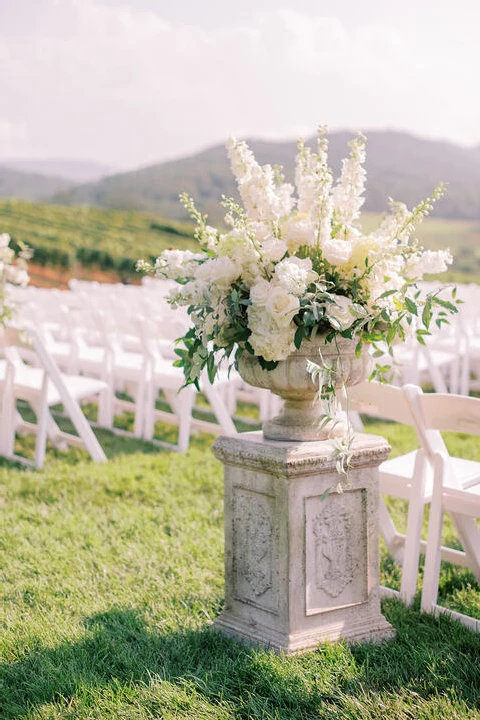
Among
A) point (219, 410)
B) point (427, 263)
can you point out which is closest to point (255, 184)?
point (427, 263)

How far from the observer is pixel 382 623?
3008 mm

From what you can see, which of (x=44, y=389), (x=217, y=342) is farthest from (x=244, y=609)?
(x=44, y=389)

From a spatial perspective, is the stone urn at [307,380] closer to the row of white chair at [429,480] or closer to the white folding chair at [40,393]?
the row of white chair at [429,480]

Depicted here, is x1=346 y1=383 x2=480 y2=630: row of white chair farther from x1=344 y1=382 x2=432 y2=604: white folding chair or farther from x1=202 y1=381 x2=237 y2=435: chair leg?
x1=202 y1=381 x2=237 y2=435: chair leg

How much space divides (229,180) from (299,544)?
286 feet

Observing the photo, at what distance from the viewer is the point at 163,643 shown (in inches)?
117

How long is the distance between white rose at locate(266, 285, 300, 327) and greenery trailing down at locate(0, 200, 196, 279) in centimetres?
1609

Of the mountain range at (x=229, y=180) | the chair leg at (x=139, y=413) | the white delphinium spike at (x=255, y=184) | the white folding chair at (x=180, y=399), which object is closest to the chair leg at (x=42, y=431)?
the white folding chair at (x=180, y=399)

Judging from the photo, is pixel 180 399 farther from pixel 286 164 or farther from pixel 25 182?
pixel 25 182

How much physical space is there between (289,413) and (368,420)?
477 cm

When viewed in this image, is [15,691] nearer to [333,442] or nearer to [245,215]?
[333,442]

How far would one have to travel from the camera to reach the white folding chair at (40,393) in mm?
5512

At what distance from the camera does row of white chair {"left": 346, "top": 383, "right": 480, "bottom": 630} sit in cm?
307

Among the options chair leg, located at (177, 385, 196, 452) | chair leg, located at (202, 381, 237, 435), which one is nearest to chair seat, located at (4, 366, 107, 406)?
chair leg, located at (177, 385, 196, 452)
